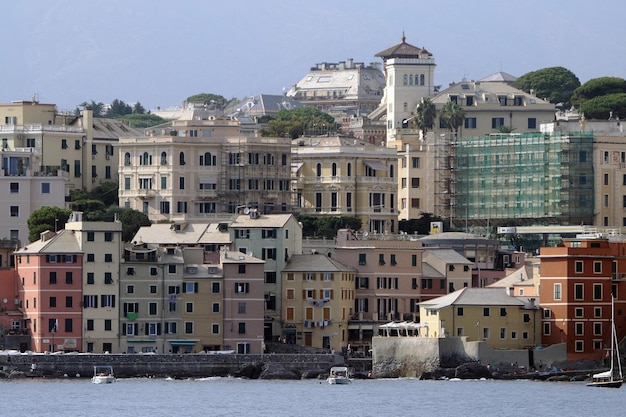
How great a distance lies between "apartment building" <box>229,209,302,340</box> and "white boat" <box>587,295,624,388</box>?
1762 centimetres

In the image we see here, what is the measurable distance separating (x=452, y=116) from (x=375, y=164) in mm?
24320

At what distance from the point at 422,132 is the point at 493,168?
12972mm

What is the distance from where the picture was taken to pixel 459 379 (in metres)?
123

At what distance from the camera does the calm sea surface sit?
108 metres

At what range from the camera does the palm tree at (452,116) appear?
597 feet

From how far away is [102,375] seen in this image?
392 feet

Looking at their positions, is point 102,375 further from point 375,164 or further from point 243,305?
point 375,164

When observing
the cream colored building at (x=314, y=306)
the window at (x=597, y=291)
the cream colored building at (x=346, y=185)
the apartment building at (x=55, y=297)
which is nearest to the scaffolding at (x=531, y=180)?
the cream colored building at (x=346, y=185)

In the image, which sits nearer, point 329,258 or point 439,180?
point 329,258

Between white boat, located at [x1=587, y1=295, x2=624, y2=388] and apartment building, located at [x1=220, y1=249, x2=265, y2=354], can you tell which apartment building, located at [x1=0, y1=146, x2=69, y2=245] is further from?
white boat, located at [x1=587, y1=295, x2=624, y2=388]

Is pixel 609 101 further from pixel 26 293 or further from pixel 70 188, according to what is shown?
pixel 26 293

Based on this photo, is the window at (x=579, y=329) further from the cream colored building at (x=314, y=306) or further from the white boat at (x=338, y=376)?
the cream colored building at (x=314, y=306)

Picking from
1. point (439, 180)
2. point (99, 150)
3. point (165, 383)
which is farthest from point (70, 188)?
point (165, 383)

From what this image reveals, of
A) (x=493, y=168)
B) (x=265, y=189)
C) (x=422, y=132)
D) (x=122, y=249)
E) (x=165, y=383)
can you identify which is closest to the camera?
(x=165, y=383)
